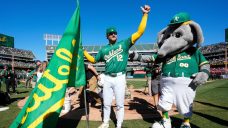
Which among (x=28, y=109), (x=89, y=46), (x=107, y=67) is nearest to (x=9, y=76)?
(x=107, y=67)

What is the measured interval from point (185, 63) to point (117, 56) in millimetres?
1388

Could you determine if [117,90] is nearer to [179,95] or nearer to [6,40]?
[179,95]

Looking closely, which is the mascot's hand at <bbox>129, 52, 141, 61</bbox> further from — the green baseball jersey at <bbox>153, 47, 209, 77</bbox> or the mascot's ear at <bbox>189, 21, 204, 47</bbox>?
the mascot's ear at <bbox>189, 21, 204, 47</bbox>

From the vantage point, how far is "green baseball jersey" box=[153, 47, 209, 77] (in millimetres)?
4223

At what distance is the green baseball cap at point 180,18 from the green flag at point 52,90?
5.83 feet

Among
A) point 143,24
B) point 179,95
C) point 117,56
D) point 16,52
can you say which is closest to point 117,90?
point 117,56

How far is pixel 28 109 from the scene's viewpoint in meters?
3.24

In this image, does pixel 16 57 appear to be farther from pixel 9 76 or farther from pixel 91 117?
pixel 91 117

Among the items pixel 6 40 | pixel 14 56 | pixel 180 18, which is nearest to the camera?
pixel 180 18

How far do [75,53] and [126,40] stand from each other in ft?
4.72

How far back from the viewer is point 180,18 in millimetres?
4293

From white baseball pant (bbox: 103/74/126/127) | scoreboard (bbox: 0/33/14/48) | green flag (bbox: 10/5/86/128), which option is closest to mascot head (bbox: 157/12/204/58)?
white baseball pant (bbox: 103/74/126/127)

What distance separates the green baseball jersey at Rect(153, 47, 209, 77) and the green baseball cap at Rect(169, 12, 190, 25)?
0.54 m

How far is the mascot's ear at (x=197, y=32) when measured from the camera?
163 inches
